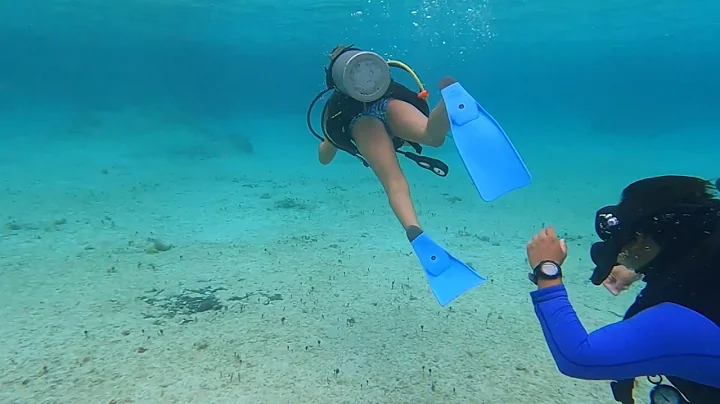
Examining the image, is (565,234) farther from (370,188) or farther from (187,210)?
(187,210)

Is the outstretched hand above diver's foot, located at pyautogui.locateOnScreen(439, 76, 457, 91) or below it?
below

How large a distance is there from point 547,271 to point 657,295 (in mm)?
511

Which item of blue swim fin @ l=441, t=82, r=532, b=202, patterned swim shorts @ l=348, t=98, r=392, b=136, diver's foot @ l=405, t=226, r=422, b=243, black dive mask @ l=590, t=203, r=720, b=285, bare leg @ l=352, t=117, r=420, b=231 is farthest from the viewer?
patterned swim shorts @ l=348, t=98, r=392, b=136

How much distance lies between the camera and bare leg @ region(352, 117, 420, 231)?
5625mm

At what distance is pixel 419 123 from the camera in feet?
18.3

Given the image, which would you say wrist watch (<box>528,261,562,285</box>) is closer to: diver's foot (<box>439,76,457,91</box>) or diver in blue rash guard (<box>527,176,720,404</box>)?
diver in blue rash guard (<box>527,176,720,404</box>)

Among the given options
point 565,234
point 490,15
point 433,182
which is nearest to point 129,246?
point 565,234

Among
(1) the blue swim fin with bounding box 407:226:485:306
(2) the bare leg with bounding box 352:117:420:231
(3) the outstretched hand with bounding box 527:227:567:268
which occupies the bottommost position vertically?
(1) the blue swim fin with bounding box 407:226:485:306

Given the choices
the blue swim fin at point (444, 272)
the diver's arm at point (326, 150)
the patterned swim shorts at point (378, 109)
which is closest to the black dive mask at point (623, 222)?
the blue swim fin at point (444, 272)

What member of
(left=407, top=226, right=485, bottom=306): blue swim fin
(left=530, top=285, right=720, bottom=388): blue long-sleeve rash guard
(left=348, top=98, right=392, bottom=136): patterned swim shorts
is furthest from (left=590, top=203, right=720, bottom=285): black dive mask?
(left=348, top=98, right=392, bottom=136): patterned swim shorts

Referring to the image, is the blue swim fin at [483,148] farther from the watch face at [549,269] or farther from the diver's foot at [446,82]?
the watch face at [549,269]

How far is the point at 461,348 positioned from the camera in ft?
19.0

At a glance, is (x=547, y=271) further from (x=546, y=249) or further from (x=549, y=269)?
(x=546, y=249)

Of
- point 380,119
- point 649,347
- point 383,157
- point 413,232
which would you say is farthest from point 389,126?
point 649,347
